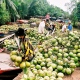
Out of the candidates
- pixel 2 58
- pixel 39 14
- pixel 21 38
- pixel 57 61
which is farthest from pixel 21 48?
pixel 39 14

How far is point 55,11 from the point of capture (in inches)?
1510

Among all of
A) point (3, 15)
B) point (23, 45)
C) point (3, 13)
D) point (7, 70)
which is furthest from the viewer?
point (3, 15)

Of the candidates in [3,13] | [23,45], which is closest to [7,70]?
[23,45]

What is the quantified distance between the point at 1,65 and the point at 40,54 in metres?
1.11

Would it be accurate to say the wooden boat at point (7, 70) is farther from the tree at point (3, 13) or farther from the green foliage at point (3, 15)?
the green foliage at point (3, 15)

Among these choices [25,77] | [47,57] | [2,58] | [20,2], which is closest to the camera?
[25,77]

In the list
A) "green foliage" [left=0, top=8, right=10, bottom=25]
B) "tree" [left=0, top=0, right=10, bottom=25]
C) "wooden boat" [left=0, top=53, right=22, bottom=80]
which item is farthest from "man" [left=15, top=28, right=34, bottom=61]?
"green foliage" [left=0, top=8, right=10, bottom=25]

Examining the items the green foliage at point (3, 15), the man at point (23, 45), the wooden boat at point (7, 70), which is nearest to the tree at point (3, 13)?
the green foliage at point (3, 15)

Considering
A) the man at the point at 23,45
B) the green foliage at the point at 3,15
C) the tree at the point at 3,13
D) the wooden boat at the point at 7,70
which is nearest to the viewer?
the man at the point at 23,45

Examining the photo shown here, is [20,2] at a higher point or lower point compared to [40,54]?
higher

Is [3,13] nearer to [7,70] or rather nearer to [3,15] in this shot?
[3,15]

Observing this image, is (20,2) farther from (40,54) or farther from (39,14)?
(40,54)

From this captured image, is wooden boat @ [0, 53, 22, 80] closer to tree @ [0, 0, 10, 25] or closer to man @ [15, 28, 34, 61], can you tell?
man @ [15, 28, 34, 61]

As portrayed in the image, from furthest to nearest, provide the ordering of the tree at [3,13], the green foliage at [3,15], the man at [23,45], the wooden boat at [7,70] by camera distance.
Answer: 1. the green foliage at [3,15]
2. the tree at [3,13]
3. the wooden boat at [7,70]
4. the man at [23,45]
